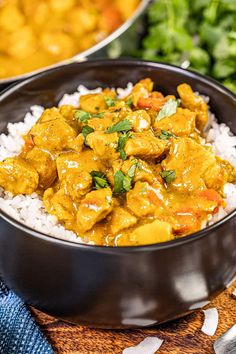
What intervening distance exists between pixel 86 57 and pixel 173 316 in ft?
7.09

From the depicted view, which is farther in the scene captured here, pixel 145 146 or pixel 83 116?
pixel 83 116

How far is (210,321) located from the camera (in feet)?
9.31

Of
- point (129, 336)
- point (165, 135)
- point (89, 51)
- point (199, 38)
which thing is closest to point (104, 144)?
point (165, 135)

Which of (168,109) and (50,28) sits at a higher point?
(50,28)

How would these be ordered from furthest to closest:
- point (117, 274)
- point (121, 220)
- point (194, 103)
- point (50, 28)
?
1. point (50, 28)
2. point (194, 103)
3. point (121, 220)
4. point (117, 274)

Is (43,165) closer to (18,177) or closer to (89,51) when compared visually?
(18,177)

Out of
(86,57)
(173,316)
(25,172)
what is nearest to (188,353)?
(173,316)

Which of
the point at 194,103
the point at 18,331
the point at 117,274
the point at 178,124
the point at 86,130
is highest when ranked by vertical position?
the point at 194,103

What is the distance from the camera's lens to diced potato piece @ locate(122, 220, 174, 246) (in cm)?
248

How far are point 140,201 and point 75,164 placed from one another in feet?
1.16

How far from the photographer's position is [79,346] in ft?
9.00

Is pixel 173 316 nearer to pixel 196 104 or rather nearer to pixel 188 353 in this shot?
pixel 188 353

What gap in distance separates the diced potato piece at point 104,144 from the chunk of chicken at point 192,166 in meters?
0.22

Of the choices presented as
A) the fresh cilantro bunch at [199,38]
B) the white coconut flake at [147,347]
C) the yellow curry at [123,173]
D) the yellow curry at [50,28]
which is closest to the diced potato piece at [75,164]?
the yellow curry at [123,173]
